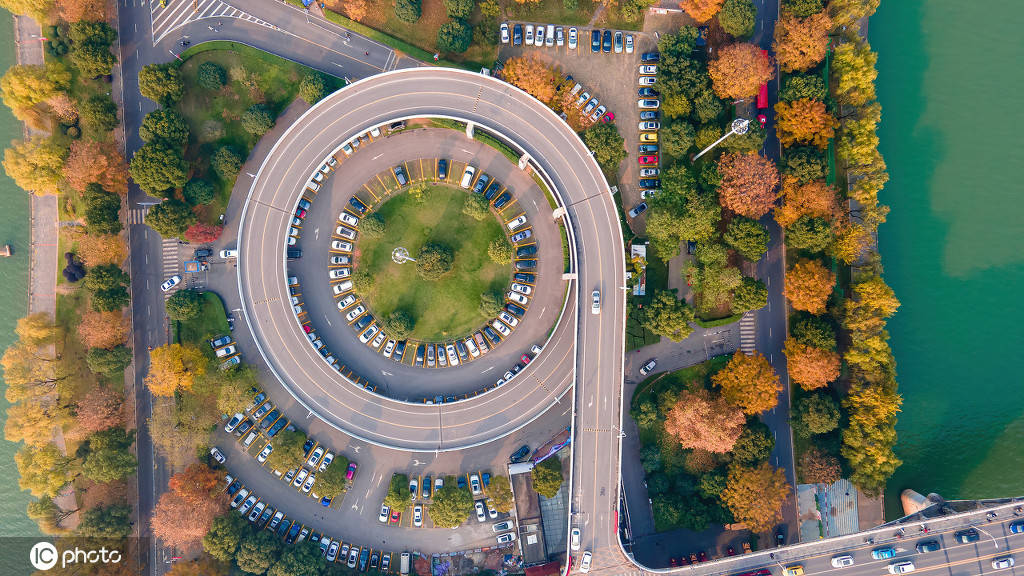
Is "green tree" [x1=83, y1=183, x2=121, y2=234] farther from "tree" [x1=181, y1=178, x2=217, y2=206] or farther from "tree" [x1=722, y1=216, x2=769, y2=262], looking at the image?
"tree" [x1=722, y1=216, x2=769, y2=262]

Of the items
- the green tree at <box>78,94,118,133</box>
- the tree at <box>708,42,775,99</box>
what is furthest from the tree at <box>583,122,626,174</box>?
the green tree at <box>78,94,118,133</box>

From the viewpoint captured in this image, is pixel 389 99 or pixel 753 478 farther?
pixel 389 99

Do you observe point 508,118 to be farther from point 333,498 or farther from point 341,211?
point 333,498

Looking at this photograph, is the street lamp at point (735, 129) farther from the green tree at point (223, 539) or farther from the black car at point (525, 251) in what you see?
the green tree at point (223, 539)

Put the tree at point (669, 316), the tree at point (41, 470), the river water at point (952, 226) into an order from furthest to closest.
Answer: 1. the river water at point (952, 226)
2. the tree at point (669, 316)
3. the tree at point (41, 470)

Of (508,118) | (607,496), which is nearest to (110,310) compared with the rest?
(508,118)

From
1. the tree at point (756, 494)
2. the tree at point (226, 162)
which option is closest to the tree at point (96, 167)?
the tree at point (226, 162)
